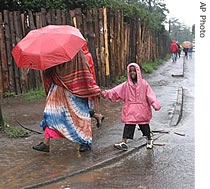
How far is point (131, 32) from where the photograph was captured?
51.1 feet

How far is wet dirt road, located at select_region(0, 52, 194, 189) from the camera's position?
16.3ft

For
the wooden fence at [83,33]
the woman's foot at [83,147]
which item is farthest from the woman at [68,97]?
the wooden fence at [83,33]

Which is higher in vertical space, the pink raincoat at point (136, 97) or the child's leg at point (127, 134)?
the pink raincoat at point (136, 97)

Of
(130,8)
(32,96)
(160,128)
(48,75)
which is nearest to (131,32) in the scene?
(130,8)

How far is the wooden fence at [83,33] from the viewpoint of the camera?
1048cm

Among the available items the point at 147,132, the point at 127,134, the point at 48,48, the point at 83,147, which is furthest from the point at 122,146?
the point at 48,48

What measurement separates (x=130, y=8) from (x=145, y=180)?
42.1ft

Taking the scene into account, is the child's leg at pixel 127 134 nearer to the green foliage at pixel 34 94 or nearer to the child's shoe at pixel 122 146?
the child's shoe at pixel 122 146

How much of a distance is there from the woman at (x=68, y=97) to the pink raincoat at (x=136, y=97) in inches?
15.8

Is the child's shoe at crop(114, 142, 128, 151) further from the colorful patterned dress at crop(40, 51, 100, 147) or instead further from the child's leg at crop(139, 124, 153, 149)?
the colorful patterned dress at crop(40, 51, 100, 147)

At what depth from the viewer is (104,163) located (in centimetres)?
562

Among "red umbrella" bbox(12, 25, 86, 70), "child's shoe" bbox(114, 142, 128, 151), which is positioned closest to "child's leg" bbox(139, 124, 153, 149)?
"child's shoe" bbox(114, 142, 128, 151)

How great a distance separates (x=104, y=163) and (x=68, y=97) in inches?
41.0

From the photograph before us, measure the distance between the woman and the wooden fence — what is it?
4851 millimetres
